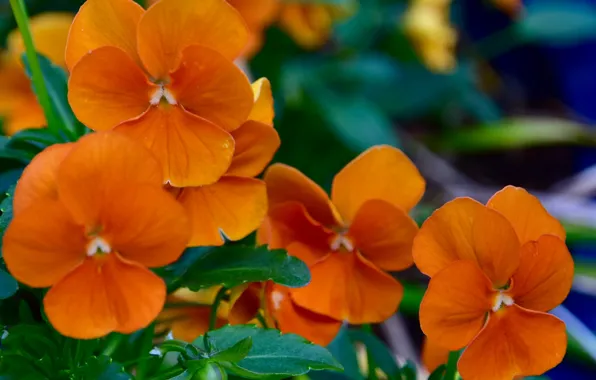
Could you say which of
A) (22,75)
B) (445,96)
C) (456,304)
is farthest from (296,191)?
(445,96)

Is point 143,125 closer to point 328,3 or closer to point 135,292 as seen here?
point 135,292

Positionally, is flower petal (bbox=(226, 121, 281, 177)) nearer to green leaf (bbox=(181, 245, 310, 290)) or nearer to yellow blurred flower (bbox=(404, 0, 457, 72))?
green leaf (bbox=(181, 245, 310, 290))

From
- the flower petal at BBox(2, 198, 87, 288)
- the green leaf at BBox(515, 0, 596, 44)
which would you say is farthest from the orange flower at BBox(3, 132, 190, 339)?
the green leaf at BBox(515, 0, 596, 44)

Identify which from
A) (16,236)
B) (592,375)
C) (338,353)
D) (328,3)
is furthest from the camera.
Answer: (592,375)

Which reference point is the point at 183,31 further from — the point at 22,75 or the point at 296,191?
the point at 22,75

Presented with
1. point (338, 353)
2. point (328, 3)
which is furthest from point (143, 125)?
point (328, 3)

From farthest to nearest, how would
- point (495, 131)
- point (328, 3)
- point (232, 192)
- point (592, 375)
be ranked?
1. point (495, 131)
2. point (592, 375)
3. point (328, 3)
4. point (232, 192)
